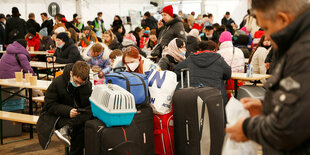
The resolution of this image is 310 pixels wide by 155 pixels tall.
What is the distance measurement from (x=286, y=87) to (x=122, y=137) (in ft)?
6.75

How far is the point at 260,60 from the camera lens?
224 inches

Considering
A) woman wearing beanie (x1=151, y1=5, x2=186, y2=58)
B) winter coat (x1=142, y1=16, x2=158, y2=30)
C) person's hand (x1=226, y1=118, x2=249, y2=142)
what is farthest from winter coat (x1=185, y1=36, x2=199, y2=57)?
winter coat (x1=142, y1=16, x2=158, y2=30)

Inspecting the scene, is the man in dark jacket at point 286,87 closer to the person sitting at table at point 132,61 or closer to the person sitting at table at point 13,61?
the person sitting at table at point 132,61

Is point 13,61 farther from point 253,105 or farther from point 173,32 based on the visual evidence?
point 253,105

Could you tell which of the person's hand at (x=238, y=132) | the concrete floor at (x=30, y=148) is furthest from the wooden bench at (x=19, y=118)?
the person's hand at (x=238, y=132)

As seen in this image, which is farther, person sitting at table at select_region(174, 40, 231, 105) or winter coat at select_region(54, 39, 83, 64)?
winter coat at select_region(54, 39, 83, 64)

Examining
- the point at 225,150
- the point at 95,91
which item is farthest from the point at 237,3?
the point at 225,150

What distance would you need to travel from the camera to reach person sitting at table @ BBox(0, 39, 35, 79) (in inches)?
232

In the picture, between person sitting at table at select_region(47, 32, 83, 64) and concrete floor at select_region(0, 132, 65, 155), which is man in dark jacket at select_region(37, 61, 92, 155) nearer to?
concrete floor at select_region(0, 132, 65, 155)

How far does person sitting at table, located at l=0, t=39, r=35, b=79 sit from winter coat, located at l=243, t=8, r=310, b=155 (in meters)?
5.14

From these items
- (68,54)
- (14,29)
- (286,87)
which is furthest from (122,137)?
(14,29)

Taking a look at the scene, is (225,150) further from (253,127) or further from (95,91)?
(95,91)

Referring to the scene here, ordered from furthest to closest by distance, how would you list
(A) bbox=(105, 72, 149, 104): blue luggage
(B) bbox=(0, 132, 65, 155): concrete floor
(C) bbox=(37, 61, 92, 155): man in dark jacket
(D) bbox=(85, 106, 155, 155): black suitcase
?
(B) bbox=(0, 132, 65, 155): concrete floor < (C) bbox=(37, 61, 92, 155): man in dark jacket < (A) bbox=(105, 72, 149, 104): blue luggage < (D) bbox=(85, 106, 155, 155): black suitcase

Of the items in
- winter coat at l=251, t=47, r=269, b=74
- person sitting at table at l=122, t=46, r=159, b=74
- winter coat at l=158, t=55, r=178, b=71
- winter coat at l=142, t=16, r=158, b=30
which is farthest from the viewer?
winter coat at l=142, t=16, r=158, b=30
